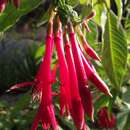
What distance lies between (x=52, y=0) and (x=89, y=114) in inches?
10.0

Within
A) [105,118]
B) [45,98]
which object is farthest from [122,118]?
[45,98]

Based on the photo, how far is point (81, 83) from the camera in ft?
2.63

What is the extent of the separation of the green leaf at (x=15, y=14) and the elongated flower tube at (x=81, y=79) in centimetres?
11

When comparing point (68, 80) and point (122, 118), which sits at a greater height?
point (68, 80)

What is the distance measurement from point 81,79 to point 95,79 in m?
0.02

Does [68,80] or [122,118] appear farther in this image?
[122,118]

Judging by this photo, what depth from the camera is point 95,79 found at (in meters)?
0.81

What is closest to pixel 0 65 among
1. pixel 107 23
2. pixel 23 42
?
pixel 23 42

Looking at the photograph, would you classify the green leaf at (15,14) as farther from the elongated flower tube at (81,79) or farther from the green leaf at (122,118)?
the green leaf at (122,118)

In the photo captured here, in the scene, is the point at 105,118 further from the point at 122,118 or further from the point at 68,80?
the point at 68,80

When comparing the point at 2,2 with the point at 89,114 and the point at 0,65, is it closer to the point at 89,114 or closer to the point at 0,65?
the point at 89,114

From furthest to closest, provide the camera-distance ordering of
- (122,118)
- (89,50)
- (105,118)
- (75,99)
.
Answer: (122,118) < (105,118) < (89,50) < (75,99)

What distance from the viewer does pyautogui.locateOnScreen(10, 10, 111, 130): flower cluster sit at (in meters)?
0.78

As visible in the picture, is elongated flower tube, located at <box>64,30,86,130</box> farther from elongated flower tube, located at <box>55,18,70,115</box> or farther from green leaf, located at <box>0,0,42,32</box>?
green leaf, located at <box>0,0,42,32</box>
